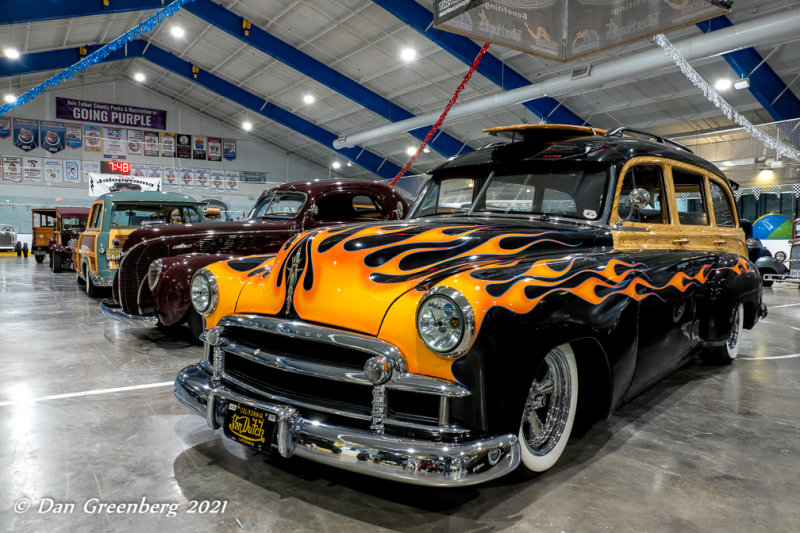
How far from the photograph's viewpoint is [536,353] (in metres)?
2.05

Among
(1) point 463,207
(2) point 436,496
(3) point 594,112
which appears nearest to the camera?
(2) point 436,496

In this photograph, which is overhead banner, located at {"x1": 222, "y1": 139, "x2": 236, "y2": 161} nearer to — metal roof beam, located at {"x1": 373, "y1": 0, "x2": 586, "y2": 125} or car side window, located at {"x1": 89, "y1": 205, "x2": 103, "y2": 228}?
metal roof beam, located at {"x1": 373, "y1": 0, "x2": 586, "y2": 125}

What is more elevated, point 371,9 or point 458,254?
point 371,9

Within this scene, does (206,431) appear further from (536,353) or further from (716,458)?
(716,458)

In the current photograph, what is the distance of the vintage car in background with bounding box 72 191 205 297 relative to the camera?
25.9ft

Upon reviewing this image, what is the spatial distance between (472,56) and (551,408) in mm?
12171

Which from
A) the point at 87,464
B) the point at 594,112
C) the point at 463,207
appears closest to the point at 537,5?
the point at 463,207

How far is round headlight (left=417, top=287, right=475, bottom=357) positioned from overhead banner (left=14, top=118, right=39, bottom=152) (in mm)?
26344

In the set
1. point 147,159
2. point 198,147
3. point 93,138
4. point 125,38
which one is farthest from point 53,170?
point 125,38

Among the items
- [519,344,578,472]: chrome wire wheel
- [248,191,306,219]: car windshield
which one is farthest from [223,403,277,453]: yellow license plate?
[248,191,306,219]: car windshield

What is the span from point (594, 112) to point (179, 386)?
638 inches

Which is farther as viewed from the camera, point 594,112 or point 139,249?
point 594,112

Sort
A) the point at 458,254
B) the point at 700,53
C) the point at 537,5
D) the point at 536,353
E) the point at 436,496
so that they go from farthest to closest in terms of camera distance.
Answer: the point at 700,53 → the point at 537,5 → the point at 458,254 → the point at 436,496 → the point at 536,353

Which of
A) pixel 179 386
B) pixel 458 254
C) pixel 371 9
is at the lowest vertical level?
pixel 179 386
